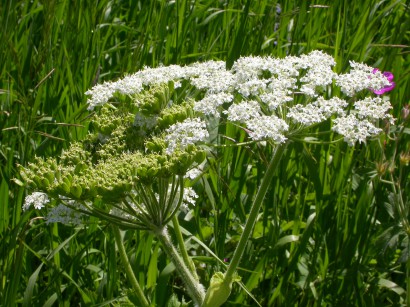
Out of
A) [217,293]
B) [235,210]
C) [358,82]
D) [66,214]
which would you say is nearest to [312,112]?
[358,82]

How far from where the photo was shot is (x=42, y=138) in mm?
3744

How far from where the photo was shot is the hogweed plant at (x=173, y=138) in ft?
7.75

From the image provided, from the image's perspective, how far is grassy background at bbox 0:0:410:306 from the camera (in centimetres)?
316

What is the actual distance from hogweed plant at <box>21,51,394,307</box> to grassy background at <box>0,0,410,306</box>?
474mm

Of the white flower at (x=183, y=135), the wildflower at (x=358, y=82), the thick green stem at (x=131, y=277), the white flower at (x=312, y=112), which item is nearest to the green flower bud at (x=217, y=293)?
the thick green stem at (x=131, y=277)

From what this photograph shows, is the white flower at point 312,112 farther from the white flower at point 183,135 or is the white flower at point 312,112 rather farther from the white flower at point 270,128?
the white flower at point 183,135

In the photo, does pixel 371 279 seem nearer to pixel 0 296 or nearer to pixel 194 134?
pixel 194 134

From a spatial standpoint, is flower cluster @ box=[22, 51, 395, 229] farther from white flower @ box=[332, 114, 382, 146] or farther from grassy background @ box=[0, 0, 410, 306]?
grassy background @ box=[0, 0, 410, 306]

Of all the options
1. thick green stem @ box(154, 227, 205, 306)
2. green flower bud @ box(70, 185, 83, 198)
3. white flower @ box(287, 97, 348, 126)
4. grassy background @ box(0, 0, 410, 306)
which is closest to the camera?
green flower bud @ box(70, 185, 83, 198)

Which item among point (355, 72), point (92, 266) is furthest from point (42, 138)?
point (355, 72)

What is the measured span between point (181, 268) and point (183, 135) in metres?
0.47

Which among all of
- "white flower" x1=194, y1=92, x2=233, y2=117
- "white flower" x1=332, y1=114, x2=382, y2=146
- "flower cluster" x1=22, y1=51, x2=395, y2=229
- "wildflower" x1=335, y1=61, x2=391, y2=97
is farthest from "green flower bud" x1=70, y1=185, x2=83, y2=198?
"wildflower" x1=335, y1=61, x2=391, y2=97

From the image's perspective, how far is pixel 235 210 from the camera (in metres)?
3.48

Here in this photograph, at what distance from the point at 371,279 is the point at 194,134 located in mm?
1406
